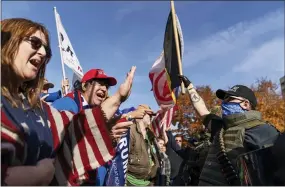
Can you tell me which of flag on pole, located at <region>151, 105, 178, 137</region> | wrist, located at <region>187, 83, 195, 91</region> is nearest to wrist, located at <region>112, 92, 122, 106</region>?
wrist, located at <region>187, 83, 195, 91</region>

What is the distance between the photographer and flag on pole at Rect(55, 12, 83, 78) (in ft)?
19.3

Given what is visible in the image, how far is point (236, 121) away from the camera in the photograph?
370cm

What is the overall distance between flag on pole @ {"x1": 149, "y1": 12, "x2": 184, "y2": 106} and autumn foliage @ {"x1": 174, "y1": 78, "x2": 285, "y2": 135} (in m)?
22.5

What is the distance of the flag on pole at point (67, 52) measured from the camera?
588 cm

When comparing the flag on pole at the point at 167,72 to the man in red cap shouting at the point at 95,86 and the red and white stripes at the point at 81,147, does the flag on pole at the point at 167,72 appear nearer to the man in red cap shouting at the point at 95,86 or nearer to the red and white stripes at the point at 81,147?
the man in red cap shouting at the point at 95,86

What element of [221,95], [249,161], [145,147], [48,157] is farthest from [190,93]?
[48,157]

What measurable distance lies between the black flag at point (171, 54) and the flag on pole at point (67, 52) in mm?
1501

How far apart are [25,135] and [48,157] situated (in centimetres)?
20

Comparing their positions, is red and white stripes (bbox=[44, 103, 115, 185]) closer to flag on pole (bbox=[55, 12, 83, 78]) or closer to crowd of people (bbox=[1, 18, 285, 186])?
crowd of people (bbox=[1, 18, 285, 186])

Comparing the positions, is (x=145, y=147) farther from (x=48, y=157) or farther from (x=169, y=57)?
(x=48, y=157)

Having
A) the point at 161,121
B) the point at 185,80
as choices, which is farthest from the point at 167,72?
the point at 161,121

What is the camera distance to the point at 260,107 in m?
29.4

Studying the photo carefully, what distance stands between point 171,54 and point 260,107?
1027 inches

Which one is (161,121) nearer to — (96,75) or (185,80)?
(185,80)
